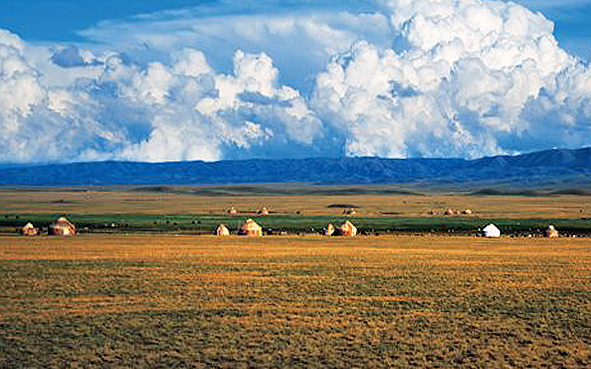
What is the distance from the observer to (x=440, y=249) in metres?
51.7

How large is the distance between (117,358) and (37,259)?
25280mm

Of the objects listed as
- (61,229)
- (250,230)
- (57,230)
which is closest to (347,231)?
(250,230)

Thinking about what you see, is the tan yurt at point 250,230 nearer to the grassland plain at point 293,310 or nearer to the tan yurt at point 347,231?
the tan yurt at point 347,231

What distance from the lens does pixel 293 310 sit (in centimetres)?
2548

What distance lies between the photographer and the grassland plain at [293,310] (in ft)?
63.3

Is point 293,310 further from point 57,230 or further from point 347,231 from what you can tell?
point 57,230

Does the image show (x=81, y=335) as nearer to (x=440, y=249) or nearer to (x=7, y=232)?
(x=440, y=249)

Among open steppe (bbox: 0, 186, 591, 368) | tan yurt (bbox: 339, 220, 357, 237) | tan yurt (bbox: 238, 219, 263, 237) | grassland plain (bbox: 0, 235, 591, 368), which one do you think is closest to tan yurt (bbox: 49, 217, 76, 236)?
open steppe (bbox: 0, 186, 591, 368)

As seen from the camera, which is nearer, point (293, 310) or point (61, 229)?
point (293, 310)

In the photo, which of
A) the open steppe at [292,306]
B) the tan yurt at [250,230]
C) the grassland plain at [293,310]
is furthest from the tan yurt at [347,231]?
the grassland plain at [293,310]

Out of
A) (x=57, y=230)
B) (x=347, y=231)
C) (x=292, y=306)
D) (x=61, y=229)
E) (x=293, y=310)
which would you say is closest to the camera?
(x=293, y=310)

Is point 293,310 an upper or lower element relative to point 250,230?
lower

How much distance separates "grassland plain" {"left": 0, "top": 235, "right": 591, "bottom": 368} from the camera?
19.3 meters

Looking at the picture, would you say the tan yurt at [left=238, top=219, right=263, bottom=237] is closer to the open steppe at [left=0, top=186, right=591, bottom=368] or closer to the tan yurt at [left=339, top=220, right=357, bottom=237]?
the tan yurt at [left=339, top=220, right=357, bottom=237]
